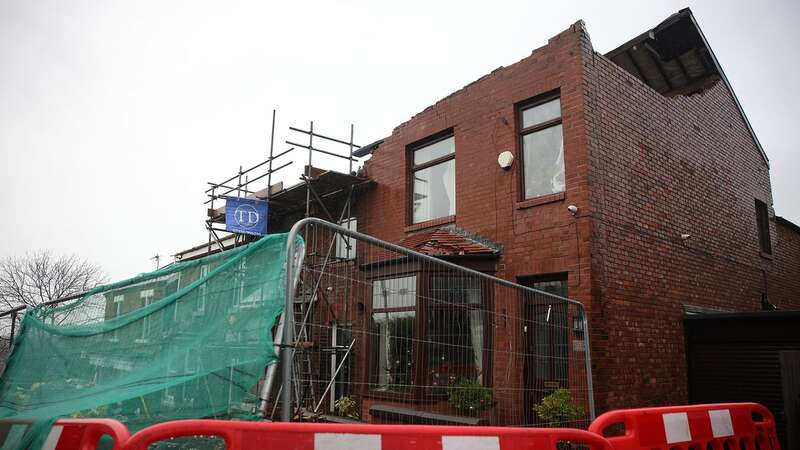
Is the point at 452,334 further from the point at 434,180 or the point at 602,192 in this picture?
the point at 434,180

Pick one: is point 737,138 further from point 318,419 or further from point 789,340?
point 318,419

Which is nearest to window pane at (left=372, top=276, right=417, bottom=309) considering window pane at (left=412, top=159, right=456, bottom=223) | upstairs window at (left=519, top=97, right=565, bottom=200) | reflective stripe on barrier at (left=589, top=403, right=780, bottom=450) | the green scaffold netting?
the green scaffold netting

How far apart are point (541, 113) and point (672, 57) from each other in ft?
13.7

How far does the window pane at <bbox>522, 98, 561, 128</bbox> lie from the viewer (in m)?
9.48

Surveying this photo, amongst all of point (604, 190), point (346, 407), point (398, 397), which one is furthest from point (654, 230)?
point (346, 407)

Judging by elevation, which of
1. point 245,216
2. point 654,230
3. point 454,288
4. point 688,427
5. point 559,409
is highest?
point 245,216

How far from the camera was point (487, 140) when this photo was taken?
10289 mm

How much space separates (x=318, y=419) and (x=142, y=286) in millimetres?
2280

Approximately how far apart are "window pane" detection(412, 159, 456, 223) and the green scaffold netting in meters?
6.76

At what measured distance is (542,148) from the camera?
9.56 metres

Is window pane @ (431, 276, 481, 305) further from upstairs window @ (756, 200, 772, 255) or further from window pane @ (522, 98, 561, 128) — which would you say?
upstairs window @ (756, 200, 772, 255)

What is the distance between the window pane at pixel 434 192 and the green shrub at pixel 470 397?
493 centimetres

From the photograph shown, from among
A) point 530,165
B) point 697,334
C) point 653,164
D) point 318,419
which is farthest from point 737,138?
point 318,419

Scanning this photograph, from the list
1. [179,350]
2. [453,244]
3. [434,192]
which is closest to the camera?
[179,350]
